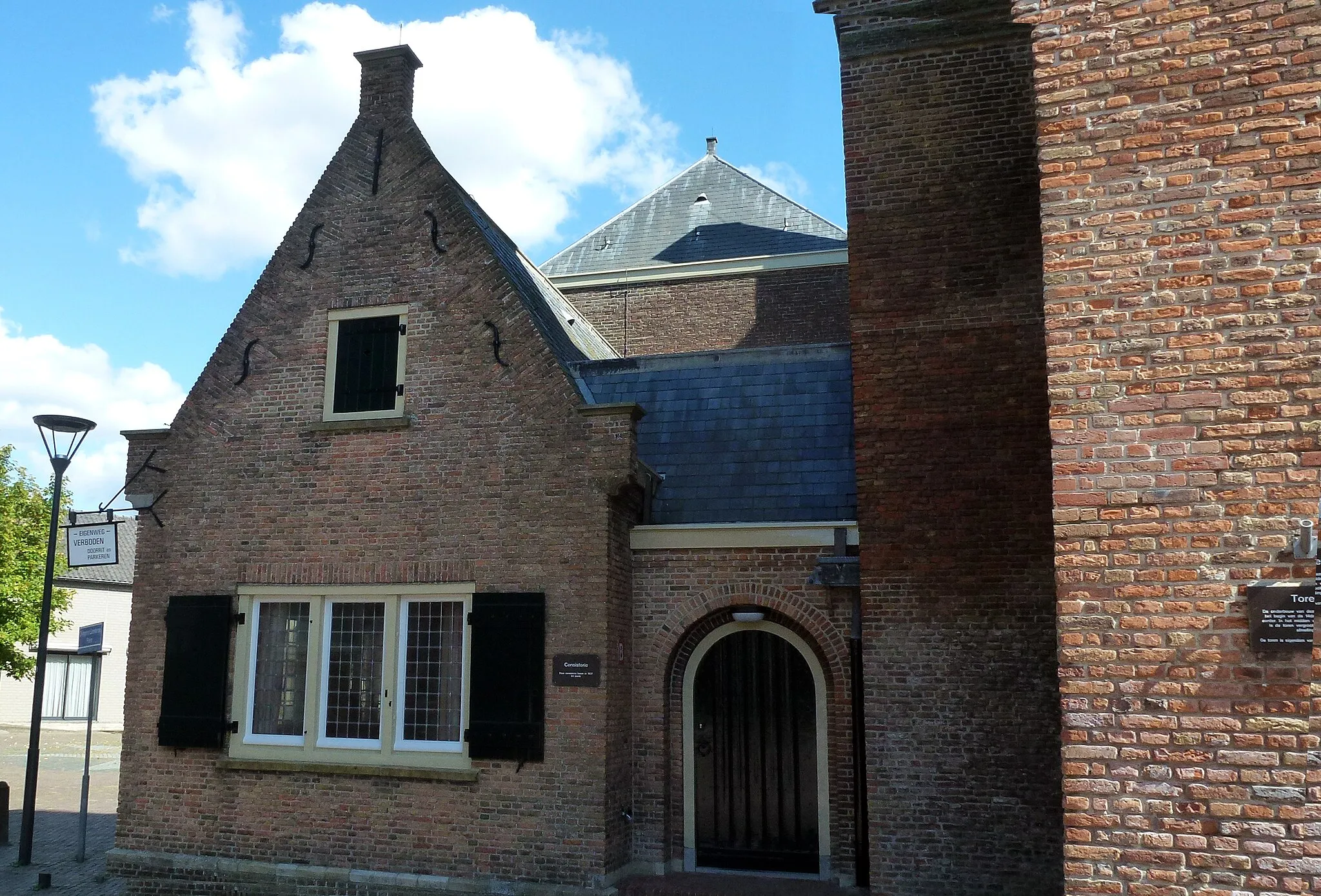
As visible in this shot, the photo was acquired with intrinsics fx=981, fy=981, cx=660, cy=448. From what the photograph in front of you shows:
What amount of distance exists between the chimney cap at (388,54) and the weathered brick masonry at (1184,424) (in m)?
9.04

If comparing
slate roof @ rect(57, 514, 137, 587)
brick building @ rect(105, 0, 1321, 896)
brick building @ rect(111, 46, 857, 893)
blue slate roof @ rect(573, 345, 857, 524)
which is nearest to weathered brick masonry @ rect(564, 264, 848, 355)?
blue slate roof @ rect(573, 345, 857, 524)

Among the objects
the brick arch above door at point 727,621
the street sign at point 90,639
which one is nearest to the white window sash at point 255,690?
the brick arch above door at point 727,621

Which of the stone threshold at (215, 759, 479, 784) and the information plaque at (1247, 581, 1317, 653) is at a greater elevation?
the information plaque at (1247, 581, 1317, 653)

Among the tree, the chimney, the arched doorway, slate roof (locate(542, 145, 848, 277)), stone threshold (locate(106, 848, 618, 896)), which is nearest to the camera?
stone threshold (locate(106, 848, 618, 896))

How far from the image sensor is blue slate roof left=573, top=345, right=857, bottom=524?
10.9 m

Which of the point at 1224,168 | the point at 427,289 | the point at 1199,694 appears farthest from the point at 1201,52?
the point at 427,289

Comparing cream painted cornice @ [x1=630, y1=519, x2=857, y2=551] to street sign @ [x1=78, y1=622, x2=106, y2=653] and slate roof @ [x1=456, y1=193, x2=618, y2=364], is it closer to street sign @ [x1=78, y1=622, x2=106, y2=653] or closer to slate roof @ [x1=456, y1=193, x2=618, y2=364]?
slate roof @ [x1=456, y1=193, x2=618, y2=364]

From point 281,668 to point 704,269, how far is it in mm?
13700

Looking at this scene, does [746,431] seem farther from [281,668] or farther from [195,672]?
[195,672]

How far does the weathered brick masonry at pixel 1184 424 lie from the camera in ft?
15.7

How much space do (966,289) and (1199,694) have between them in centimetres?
557

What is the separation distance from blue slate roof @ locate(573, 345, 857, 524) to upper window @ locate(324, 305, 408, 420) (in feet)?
9.14

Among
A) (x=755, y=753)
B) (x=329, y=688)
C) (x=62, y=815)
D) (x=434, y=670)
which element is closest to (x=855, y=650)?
(x=755, y=753)

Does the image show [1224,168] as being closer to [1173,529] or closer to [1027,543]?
[1173,529]
